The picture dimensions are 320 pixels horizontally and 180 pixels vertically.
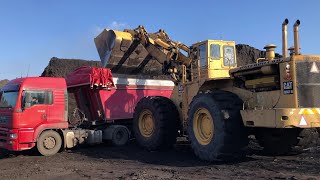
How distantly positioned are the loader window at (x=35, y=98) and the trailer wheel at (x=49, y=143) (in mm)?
1015

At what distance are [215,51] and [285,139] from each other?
135 inches

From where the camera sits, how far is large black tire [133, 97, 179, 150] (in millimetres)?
12555

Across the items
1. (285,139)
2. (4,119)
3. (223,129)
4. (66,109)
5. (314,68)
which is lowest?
(285,139)

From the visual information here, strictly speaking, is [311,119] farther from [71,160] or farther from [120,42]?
Result: [120,42]

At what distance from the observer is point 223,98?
9.97 meters

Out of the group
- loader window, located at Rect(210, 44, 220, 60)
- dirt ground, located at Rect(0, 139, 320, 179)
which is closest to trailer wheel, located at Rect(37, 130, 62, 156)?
dirt ground, located at Rect(0, 139, 320, 179)

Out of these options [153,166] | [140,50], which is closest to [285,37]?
[153,166]

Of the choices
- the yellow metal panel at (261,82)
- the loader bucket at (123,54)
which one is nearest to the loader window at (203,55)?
the yellow metal panel at (261,82)

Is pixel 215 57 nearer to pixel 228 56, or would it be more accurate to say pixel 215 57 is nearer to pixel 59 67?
A: pixel 228 56

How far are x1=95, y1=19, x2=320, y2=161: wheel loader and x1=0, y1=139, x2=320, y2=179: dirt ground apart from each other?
0.48 metres

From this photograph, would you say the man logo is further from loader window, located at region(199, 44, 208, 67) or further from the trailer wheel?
the trailer wheel

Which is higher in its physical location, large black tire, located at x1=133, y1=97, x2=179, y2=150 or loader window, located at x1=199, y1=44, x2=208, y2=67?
loader window, located at x1=199, y1=44, x2=208, y2=67

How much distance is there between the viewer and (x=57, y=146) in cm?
Result: 1327

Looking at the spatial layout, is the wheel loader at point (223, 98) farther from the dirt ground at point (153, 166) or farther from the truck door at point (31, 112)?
the truck door at point (31, 112)
